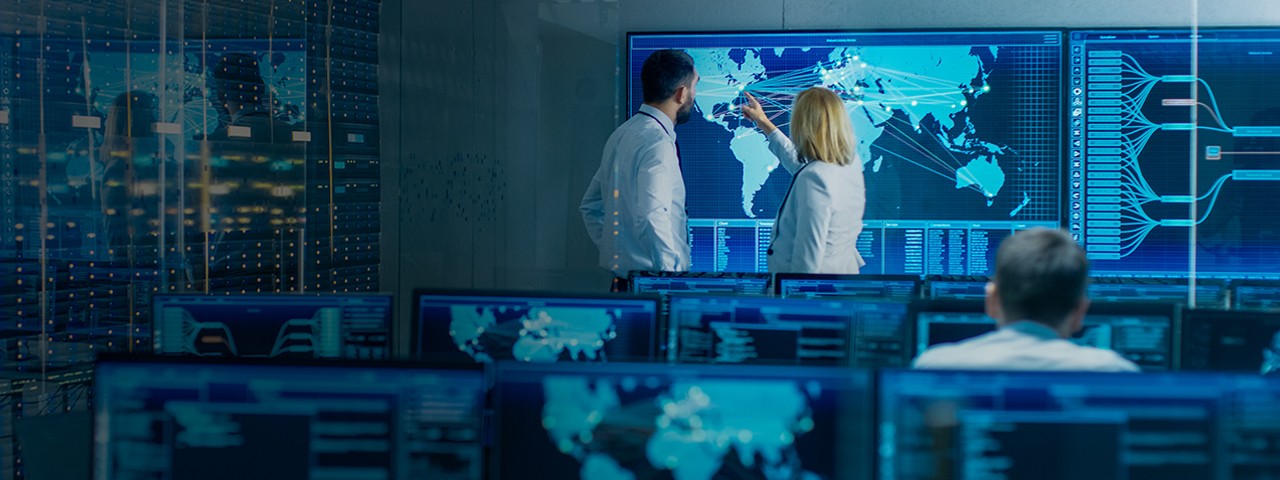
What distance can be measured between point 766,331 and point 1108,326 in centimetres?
70

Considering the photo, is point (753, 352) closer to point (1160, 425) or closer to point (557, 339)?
point (557, 339)

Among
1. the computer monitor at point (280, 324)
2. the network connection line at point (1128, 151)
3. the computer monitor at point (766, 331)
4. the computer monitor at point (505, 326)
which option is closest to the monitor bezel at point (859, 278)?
the computer monitor at point (766, 331)

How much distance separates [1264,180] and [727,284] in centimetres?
338

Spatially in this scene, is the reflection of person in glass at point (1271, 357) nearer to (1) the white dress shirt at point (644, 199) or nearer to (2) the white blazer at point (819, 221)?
(2) the white blazer at point (819, 221)

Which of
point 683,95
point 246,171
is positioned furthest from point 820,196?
point 246,171

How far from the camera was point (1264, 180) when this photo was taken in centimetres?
560

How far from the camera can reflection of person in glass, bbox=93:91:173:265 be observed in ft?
12.3

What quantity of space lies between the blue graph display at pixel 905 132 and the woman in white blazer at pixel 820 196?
5.04ft

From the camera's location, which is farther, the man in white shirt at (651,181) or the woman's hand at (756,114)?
the woman's hand at (756,114)

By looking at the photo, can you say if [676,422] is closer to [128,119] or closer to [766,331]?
[766,331]

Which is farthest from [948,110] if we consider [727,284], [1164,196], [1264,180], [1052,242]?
[1052,242]

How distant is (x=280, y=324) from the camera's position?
2.72 meters

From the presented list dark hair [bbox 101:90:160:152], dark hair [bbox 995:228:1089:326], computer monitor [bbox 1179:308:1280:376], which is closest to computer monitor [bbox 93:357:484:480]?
dark hair [bbox 995:228:1089:326]

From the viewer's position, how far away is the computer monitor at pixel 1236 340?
2.41 m
